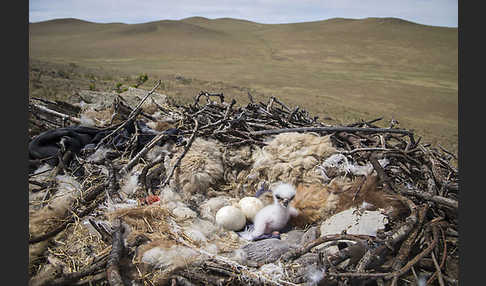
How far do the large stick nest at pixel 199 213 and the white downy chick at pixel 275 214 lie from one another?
15 centimetres

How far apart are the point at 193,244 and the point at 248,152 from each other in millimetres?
1230

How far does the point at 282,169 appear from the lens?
2918mm

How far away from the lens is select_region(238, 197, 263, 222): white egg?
2.65 m

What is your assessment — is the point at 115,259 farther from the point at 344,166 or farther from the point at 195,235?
the point at 344,166

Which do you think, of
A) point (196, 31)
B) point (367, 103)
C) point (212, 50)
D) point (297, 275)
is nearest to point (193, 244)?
point (297, 275)

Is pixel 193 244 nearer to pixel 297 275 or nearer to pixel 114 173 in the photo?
pixel 297 275

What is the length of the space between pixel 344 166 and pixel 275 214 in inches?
30.9

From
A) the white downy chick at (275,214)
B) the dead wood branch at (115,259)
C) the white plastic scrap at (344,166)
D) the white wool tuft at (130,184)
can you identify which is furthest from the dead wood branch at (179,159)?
the white plastic scrap at (344,166)

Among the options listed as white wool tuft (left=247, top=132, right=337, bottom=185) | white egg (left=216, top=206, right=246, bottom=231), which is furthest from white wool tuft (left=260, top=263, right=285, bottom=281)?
white wool tuft (left=247, top=132, right=337, bottom=185)

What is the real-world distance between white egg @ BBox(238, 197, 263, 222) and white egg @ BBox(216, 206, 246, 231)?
0.09 metres

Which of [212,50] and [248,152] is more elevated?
[212,50]

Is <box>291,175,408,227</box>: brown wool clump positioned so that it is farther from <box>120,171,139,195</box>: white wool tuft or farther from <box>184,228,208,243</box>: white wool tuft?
<box>120,171,139,195</box>: white wool tuft

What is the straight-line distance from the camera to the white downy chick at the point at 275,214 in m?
2.48

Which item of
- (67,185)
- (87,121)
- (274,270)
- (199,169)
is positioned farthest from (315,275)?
(87,121)
